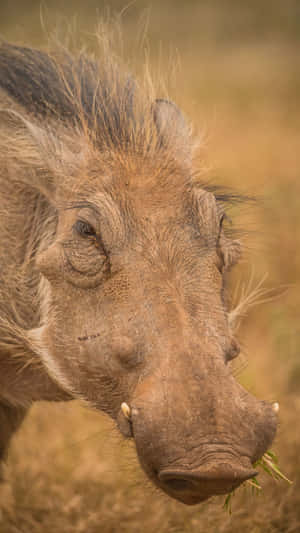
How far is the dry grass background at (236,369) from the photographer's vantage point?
125 inches

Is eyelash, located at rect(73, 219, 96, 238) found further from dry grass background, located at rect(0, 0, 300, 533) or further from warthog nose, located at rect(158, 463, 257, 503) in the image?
warthog nose, located at rect(158, 463, 257, 503)

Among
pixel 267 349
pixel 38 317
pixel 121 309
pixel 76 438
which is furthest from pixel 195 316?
pixel 267 349

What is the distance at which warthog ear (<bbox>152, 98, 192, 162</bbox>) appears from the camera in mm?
2688

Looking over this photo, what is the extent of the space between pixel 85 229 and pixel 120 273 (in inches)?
9.7

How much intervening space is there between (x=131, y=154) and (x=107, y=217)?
0.36m

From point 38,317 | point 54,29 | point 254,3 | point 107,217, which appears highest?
point 254,3

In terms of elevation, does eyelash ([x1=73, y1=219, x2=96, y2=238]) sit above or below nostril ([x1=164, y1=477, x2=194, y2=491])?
above

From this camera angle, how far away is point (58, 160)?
2543 millimetres

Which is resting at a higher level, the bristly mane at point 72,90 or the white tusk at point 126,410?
the bristly mane at point 72,90

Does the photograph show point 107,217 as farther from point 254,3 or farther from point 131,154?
point 254,3

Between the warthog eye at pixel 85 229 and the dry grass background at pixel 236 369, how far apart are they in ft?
2.31

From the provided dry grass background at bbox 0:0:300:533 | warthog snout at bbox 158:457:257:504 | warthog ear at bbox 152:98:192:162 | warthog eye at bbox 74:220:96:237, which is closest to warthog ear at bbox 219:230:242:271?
dry grass background at bbox 0:0:300:533

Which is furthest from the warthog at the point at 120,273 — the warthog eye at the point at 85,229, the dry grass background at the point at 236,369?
the dry grass background at the point at 236,369

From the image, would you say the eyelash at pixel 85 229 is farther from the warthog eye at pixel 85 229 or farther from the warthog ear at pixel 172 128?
the warthog ear at pixel 172 128
